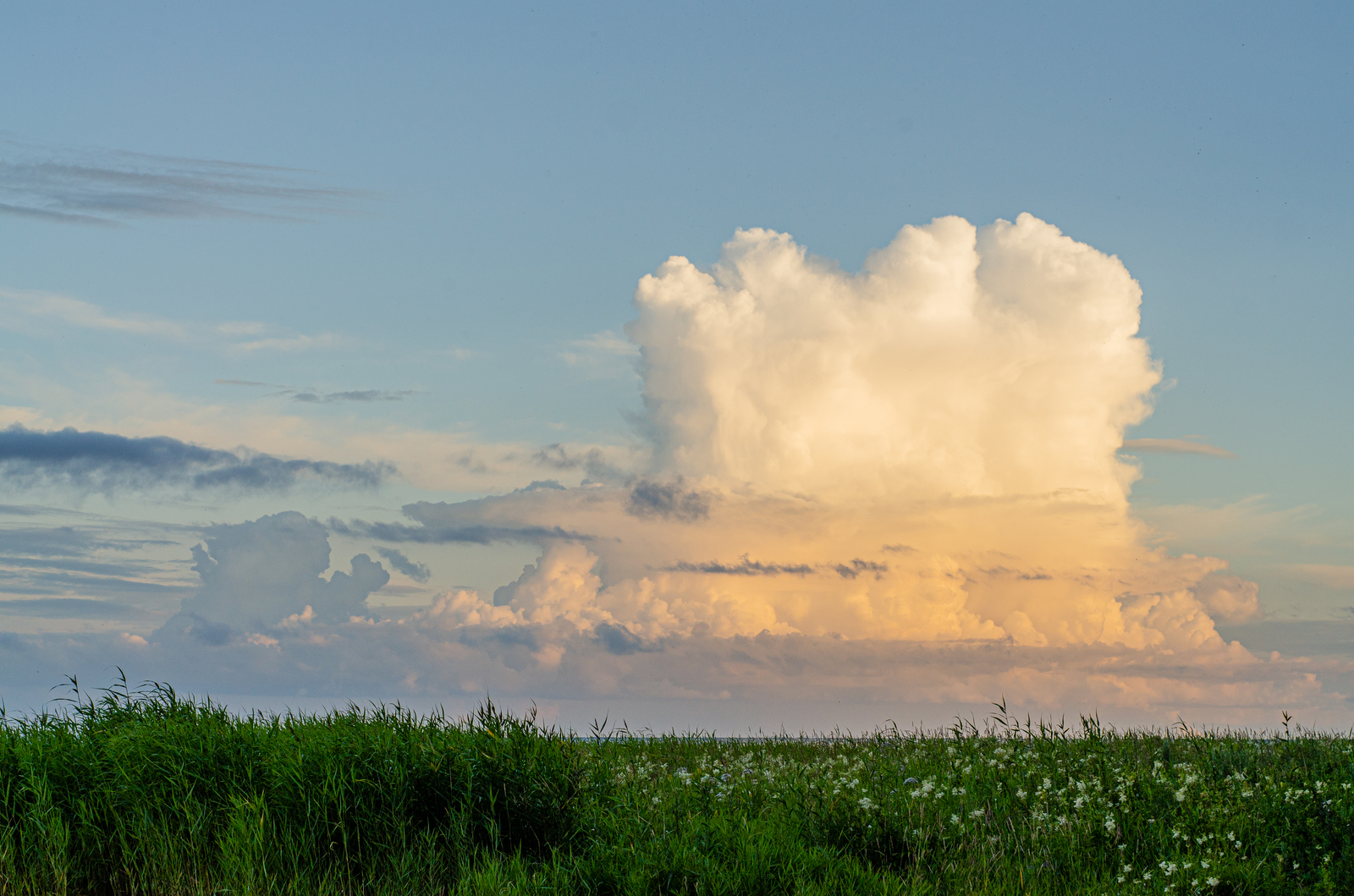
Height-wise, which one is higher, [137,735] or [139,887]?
[137,735]

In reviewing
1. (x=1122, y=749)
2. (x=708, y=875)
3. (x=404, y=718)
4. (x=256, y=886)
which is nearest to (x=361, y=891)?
(x=256, y=886)

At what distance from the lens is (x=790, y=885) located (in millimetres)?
8984

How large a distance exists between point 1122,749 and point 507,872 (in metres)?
9.14

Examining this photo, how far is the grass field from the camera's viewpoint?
30.9 feet

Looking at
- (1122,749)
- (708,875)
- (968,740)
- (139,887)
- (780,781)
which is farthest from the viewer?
(968,740)

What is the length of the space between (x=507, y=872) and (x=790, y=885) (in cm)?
268

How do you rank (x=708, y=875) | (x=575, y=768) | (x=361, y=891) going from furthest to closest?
(x=575, y=768), (x=361, y=891), (x=708, y=875)

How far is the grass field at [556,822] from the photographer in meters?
9.42

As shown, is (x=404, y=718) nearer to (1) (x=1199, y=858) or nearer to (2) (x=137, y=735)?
(2) (x=137, y=735)

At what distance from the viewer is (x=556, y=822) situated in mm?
10812

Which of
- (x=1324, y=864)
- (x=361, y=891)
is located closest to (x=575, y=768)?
(x=361, y=891)

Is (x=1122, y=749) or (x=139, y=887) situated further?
(x=1122, y=749)

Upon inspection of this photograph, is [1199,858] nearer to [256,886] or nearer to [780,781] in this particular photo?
[780,781]

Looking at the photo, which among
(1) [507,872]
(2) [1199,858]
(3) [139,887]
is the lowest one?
(3) [139,887]
